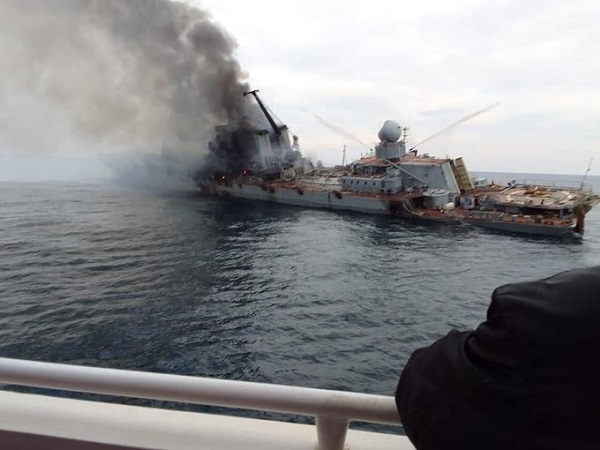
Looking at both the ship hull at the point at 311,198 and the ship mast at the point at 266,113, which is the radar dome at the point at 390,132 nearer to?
the ship hull at the point at 311,198

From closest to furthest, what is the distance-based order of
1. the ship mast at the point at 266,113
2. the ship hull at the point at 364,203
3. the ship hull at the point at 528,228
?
the ship hull at the point at 528,228 → the ship hull at the point at 364,203 → the ship mast at the point at 266,113

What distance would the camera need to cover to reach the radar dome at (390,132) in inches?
1832

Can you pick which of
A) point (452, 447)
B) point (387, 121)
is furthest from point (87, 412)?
point (387, 121)

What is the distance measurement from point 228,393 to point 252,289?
55.0ft

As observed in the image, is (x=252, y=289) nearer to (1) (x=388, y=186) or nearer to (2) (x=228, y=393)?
(2) (x=228, y=393)

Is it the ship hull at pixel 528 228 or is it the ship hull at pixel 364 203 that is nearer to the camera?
the ship hull at pixel 528 228

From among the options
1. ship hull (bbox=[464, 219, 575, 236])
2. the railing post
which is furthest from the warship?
the railing post

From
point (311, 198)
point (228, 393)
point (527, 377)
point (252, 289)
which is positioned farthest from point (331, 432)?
point (311, 198)

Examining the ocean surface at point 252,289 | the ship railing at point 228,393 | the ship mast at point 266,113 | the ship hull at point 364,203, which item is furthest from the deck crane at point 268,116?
the ship railing at point 228,393

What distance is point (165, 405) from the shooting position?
10.1 meters

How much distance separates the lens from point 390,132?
46.5 m

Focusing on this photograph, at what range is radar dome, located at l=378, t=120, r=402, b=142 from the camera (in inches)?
1832

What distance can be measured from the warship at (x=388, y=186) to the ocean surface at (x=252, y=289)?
7.27 feet

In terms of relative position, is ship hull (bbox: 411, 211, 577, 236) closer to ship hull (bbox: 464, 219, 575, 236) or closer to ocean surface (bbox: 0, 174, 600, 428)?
ship hull (bbox: 464, 219, 575, 236)
